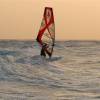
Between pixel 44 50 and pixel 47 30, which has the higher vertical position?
pixel 47 30

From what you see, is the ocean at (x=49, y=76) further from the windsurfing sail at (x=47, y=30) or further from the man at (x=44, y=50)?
the windsurfing sail at (x=47, y=30)

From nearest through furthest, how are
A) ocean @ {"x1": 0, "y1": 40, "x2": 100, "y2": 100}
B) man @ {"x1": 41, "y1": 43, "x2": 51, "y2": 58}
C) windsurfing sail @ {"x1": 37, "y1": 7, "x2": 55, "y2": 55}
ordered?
1. ocean @ {"x1": 0, "y1": 40, "x2": 100, "y2": 100}
2. man @ {"x1": 41, "y1": 43, "x2": 51, "y2": 58}
3. windsurfing sail @ {"x1": 37, "y1": 7, "x2": 55, "y2": 55}

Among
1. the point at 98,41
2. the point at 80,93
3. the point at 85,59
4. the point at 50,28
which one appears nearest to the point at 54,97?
the point at 80,93

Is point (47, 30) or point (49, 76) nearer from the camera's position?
point (49, 76)

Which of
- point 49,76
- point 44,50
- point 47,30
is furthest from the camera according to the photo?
point 47,30

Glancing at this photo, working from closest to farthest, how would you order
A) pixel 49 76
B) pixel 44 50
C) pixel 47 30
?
pixel 49 76 → pixel 44 50 → pixel 47 30

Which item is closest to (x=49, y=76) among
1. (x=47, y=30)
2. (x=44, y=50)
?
(x=44, y=50)

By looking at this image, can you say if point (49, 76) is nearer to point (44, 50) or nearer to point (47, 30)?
point (44, 50)

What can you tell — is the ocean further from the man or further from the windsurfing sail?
the windsurfing sail

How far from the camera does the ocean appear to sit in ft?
10.4

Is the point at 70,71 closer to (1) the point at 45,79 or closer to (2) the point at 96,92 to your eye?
(1) the point at 45,79

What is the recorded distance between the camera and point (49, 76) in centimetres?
388

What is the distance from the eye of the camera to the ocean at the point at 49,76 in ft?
10.4

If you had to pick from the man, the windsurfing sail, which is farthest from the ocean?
the windsurfing sail
